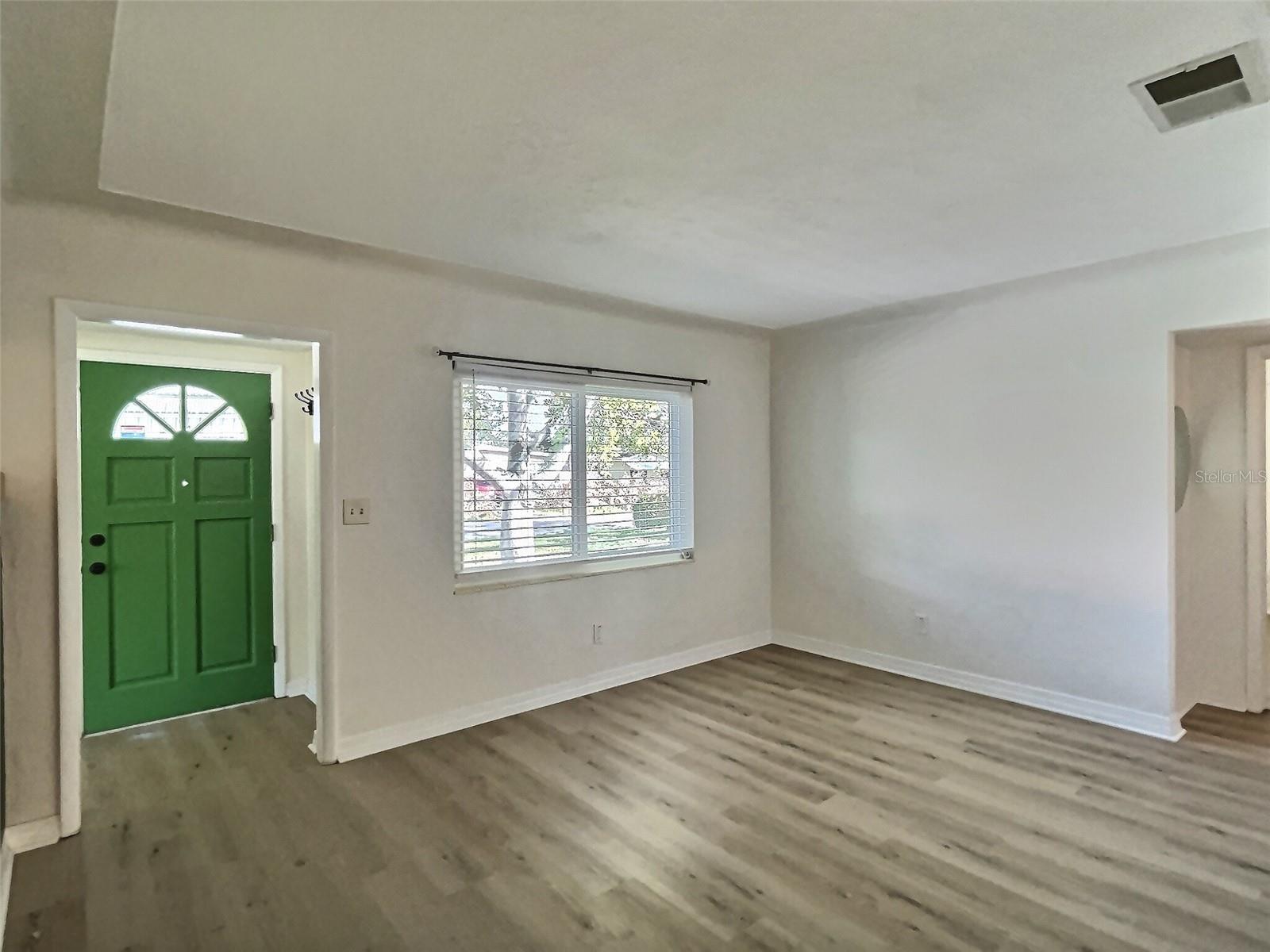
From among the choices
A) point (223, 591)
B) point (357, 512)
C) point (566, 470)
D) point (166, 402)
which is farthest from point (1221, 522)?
point (166, 402)

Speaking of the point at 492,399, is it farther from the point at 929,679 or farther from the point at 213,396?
the point at 929,679

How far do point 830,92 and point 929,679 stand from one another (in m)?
3.75

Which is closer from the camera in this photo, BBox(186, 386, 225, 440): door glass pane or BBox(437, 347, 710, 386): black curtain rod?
BBox(437, 347, 710, 386): black curtain rod

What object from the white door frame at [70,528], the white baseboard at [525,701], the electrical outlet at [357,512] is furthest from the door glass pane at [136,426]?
the white baseboard at [525,701]

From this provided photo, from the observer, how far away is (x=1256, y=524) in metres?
3.79

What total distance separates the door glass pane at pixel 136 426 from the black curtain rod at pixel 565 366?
1713 millimetres

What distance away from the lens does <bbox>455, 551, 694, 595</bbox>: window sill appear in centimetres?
379

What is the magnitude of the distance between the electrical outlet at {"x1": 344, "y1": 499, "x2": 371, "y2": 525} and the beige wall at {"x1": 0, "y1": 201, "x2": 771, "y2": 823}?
41mm

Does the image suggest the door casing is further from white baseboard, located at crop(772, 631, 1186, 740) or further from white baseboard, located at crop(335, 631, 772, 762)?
white baseboard, located at crop(772, 631, 1186, 740)

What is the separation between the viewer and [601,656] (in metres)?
4.37

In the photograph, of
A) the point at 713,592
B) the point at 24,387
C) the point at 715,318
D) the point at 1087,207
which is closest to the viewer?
the point at 24,387

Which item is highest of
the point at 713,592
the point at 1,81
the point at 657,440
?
the point at 1,81

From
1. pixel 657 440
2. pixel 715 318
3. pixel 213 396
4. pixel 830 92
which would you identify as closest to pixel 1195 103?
pixel 830 92
